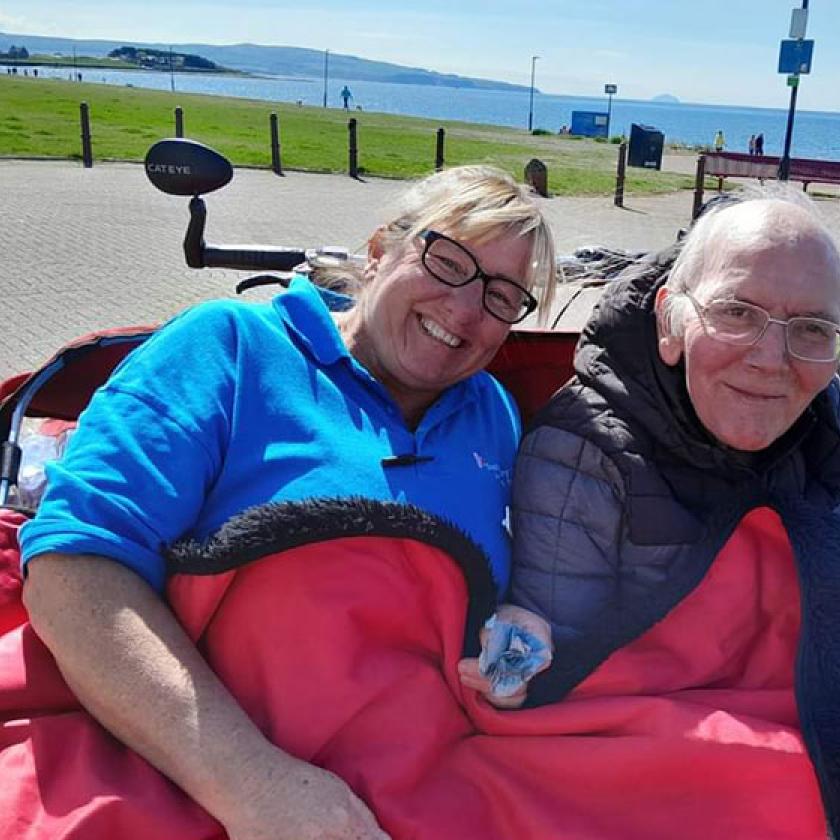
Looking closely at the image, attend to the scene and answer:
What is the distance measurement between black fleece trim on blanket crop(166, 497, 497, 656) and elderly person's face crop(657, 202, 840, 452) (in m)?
0.58

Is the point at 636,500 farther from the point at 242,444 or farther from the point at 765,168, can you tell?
the point at 765,168

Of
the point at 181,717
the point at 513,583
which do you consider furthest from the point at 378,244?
the point at 181,717

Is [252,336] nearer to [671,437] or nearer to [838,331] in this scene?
[671,437]

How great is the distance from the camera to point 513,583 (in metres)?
1.99

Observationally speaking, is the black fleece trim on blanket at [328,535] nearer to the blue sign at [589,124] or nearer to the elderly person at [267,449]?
the elderly person at [267,449]

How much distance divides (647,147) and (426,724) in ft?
85.4

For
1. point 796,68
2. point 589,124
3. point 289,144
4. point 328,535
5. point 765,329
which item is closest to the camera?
point 328,535

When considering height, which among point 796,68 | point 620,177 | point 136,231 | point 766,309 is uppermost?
point 796,68

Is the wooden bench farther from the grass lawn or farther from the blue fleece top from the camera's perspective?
the blue fleece top

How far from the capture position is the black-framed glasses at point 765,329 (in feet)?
6.18

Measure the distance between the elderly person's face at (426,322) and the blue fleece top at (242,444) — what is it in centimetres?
9

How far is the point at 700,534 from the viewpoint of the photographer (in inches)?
79.5

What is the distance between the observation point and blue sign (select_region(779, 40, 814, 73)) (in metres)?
15.9

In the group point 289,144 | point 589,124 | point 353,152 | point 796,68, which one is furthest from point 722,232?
point 589,124
